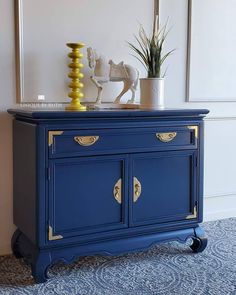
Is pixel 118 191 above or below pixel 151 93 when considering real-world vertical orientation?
below

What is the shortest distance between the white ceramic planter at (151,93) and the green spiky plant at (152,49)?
0.13 ft

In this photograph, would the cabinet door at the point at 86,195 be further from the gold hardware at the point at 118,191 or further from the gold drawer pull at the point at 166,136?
the gold drawer pull at the point at 166,136

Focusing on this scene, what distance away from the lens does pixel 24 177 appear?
6.58 ft

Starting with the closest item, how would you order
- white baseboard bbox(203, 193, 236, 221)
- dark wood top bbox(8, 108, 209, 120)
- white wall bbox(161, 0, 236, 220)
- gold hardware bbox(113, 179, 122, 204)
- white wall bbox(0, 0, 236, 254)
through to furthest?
dark wood top bbox(8, 108, 209, 120)
gold hardware bbox(113, 179, 122, 204)
white wall bbox(0, 0, 236, 254)
white wall bbox(161, 0, 236, 220)
white baseboard bbox(203, 193, 236, 221)

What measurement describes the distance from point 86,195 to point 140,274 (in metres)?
0.41

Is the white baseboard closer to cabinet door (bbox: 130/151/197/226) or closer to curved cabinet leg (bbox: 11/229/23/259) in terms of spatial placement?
cabinet door (bbox: 130/151/197/226)

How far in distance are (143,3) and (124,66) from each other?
403mm

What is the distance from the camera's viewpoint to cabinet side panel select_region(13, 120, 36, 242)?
74.2 inches

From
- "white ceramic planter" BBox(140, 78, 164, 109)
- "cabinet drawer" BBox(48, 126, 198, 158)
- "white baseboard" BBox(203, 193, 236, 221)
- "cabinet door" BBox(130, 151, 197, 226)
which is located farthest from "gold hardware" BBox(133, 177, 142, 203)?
"white baseboard" BBox(203, 193, 236, 221)

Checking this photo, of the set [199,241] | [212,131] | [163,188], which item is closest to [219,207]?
[212,131]

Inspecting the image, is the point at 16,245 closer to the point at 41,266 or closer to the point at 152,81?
the point at 41,266

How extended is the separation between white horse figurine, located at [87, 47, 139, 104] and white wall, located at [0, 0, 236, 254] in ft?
1.13

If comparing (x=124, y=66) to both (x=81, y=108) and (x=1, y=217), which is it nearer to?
(x=81, y=108)

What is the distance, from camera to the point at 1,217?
220 cm
